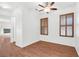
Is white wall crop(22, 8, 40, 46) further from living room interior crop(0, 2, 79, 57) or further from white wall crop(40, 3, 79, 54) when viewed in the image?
white wall crop(40, 3, 79, 54)

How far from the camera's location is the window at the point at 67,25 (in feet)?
8.88

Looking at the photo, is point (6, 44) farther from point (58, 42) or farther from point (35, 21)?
point (58, 42)

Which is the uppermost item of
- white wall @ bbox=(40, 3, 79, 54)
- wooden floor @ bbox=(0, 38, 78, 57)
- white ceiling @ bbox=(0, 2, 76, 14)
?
white ceiling @ bbox=(0, 2, 76, 14)

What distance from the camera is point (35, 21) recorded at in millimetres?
2914

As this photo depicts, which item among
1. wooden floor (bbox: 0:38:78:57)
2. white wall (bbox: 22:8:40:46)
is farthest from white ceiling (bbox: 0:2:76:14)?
wooden floor (bbox: 0:38:78:57)

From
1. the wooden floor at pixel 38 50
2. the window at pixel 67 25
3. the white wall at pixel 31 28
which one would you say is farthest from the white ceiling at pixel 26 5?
the wooden floor at pixel 38 50

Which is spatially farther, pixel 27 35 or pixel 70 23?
pixel 27 35

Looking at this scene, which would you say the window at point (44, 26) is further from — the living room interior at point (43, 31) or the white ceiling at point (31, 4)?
the white ceiling at point (31, 4)

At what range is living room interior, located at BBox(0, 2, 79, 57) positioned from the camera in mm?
2715

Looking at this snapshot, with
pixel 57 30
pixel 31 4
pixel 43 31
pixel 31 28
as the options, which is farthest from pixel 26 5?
pixel 57 30

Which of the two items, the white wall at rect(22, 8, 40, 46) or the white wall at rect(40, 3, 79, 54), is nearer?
the white wall at rect(40, 3, 79, 54)

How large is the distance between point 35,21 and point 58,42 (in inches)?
33.0

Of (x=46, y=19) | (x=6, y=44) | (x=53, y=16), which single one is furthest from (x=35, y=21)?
(x=6, y=44)

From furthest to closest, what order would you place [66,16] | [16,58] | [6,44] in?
[6,44] → [66,16] → [16,58]
